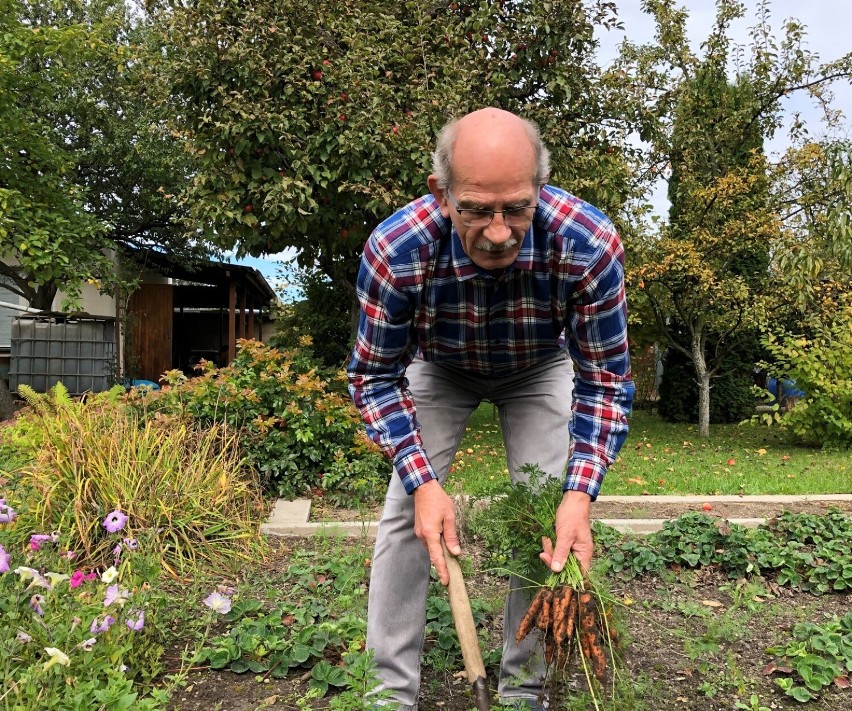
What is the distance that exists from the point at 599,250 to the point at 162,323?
53.7 feet

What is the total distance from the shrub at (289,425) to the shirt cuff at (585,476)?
2476mm

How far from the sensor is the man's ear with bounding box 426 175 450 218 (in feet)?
5.78

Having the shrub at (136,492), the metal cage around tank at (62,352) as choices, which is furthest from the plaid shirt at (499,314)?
the metal cage around tank at (62,352)

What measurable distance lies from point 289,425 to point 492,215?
315 centimetres

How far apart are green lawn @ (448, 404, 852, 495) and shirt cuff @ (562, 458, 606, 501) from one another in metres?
1.58

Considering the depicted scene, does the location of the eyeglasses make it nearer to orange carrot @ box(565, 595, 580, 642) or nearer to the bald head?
the bald head

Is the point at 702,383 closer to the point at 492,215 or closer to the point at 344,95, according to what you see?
the point at 344,95

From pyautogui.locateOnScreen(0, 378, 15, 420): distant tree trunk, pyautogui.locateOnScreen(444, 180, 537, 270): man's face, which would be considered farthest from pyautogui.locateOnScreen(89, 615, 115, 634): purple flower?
pyautogui.locateOnScreen(0, 378, 15, 420): distant tree trunk

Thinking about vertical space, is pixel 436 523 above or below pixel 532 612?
above

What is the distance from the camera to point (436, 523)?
1.82 meters

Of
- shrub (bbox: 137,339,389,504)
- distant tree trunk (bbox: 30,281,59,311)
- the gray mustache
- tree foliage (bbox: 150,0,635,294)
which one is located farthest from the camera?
distant tree trunk (bbox: 30,281,59,311)

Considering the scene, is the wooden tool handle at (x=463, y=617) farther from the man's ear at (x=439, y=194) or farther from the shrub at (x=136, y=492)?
the shrub at (x=136, y=492)

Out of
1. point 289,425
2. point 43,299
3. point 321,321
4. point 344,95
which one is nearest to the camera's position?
point 289,425

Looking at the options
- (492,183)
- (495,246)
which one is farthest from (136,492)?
(492,183)
